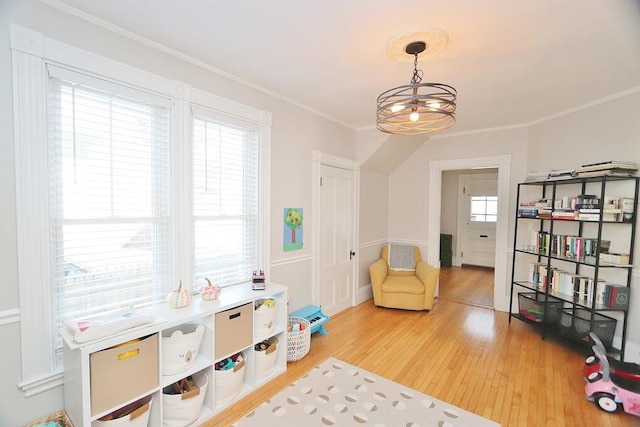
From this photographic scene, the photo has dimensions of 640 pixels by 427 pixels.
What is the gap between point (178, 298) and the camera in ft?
6.53

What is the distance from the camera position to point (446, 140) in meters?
4.43

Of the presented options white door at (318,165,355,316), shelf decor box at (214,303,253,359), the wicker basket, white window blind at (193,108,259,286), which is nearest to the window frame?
white window blind at (193,108,259,286)

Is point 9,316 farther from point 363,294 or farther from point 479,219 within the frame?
→ point 479,219

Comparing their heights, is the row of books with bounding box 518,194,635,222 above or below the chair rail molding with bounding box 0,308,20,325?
above

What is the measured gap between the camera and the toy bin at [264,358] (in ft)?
7.70

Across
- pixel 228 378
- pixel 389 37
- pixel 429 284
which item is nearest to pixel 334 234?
pixel 429 284

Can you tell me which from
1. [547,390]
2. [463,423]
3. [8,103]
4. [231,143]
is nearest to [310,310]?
[463,423]

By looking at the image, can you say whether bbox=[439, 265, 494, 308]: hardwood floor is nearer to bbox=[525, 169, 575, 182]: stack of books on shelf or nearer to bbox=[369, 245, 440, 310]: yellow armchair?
bbox=[369, 245, 440, 310]: yellow armchair

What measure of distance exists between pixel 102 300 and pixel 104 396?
1.91 ft

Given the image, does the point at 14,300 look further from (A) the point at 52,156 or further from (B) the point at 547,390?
(B) the point at 547,390

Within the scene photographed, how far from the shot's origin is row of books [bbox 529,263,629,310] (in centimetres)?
269

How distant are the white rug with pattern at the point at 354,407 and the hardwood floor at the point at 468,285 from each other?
8.77ft

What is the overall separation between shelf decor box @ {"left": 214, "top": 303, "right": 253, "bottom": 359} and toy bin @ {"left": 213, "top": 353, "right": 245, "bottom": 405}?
106 millimetres

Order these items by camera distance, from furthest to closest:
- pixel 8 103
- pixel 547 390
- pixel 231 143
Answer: pixel 231 143
pixel 547 390
pixel 8 103
